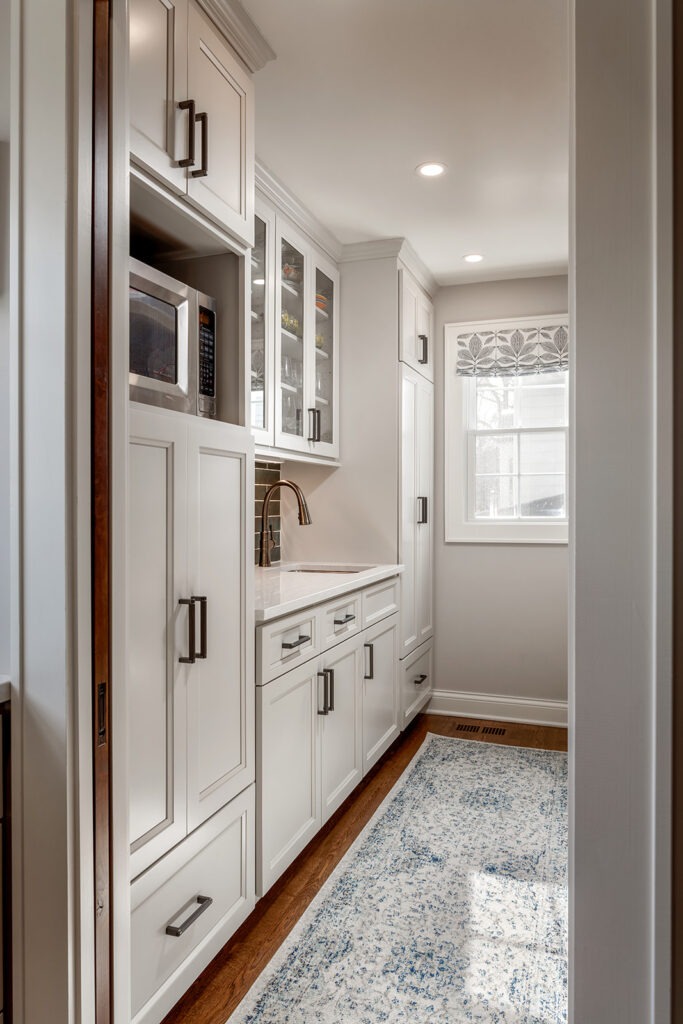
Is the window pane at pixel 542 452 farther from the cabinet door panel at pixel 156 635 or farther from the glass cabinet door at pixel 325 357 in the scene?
the cabinet door panel at pixel 156 635

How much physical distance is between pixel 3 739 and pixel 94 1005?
19.0 inches

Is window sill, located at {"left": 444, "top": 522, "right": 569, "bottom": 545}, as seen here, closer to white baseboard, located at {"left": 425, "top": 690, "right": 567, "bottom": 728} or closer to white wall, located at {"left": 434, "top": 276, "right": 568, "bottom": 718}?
white wall, located at {"left": 434, "top": 276, "right": 568, "bottom": 718}

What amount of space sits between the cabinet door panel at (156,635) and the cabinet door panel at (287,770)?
0.47 meters

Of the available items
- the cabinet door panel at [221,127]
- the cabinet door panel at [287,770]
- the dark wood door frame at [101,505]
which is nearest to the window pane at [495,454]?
the cabinet door panel at [287,770]

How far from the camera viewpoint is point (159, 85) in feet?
5.14

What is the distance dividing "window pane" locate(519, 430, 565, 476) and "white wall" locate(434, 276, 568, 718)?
46 centimetres

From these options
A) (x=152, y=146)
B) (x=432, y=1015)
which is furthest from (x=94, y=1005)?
(x=152, y=146)

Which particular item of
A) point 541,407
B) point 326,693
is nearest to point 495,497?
point 541,407

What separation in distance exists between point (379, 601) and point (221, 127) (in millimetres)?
2020

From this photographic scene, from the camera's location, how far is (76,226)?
1156mm

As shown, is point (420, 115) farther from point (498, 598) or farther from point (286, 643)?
point (498, 598)

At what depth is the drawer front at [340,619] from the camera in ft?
8.29

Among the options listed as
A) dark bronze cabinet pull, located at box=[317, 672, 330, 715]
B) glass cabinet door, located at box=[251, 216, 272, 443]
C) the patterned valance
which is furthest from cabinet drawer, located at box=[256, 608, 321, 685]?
the patterned valance

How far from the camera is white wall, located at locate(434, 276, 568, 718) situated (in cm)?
403
